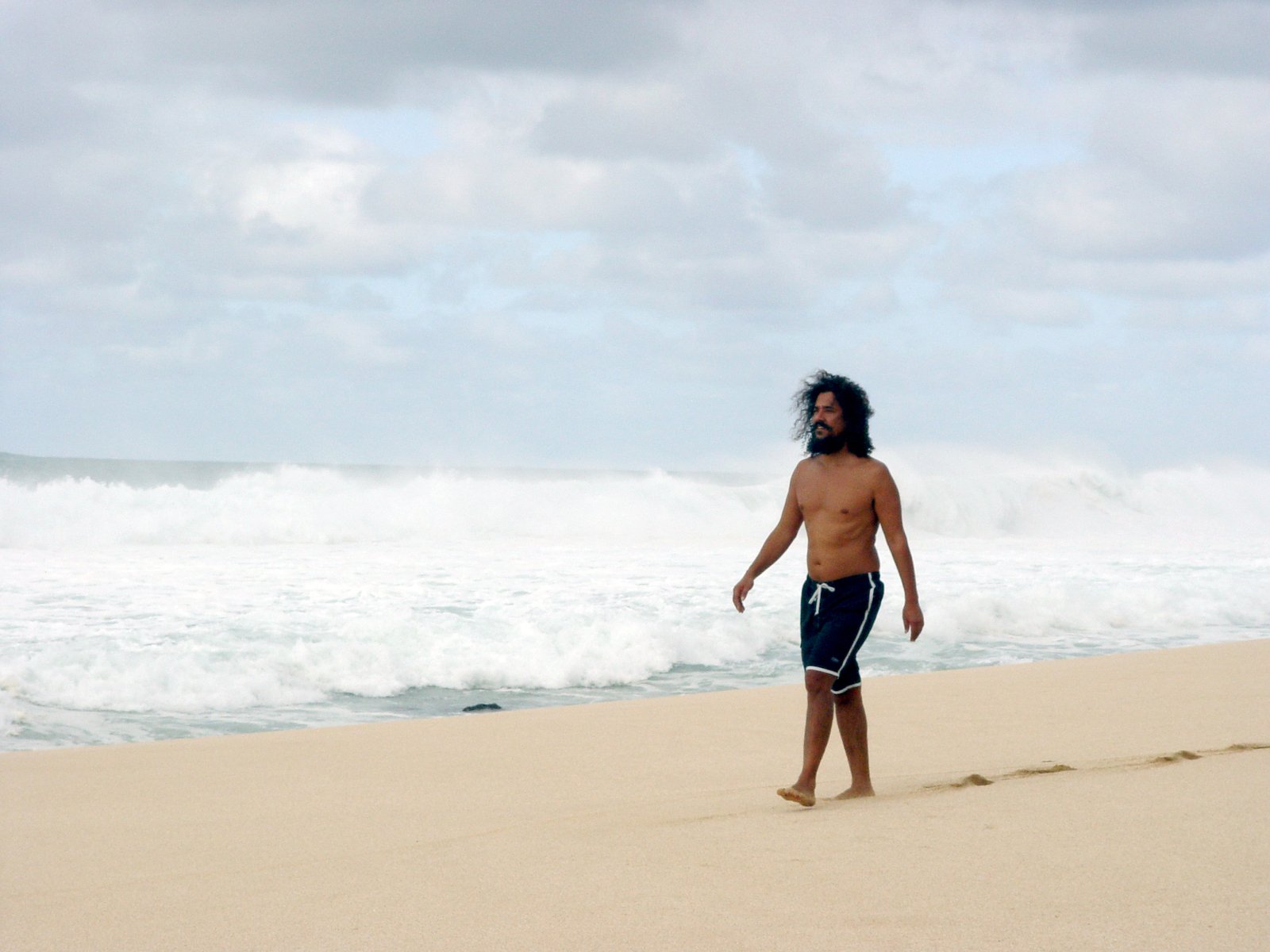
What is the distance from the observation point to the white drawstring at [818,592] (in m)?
4.96

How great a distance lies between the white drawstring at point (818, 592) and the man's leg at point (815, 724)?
272 mm

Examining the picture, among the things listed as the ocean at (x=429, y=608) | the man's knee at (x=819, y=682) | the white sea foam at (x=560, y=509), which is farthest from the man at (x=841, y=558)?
the white sea foam at (x=560, y=509)

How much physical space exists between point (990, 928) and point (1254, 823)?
151 centimetres

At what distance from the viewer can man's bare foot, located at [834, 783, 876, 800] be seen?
16.3ft

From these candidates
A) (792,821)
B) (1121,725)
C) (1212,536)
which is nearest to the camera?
(792,821)

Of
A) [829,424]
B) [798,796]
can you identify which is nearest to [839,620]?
[798,796]

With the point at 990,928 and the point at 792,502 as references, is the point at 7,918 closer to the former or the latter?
the point at 990,928

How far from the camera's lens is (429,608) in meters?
13.6

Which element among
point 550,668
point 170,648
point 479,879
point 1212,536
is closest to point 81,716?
point 170,648

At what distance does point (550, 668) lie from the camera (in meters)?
10.7

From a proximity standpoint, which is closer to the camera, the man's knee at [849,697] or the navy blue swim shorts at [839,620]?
the navy blue swim shorts at [839,620]

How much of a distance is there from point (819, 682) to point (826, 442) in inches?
39.2

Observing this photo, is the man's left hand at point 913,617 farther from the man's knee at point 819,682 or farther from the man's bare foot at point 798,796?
the man's bare foot at point 798,796

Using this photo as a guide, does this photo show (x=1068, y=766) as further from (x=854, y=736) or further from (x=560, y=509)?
(x=560, y=509)
